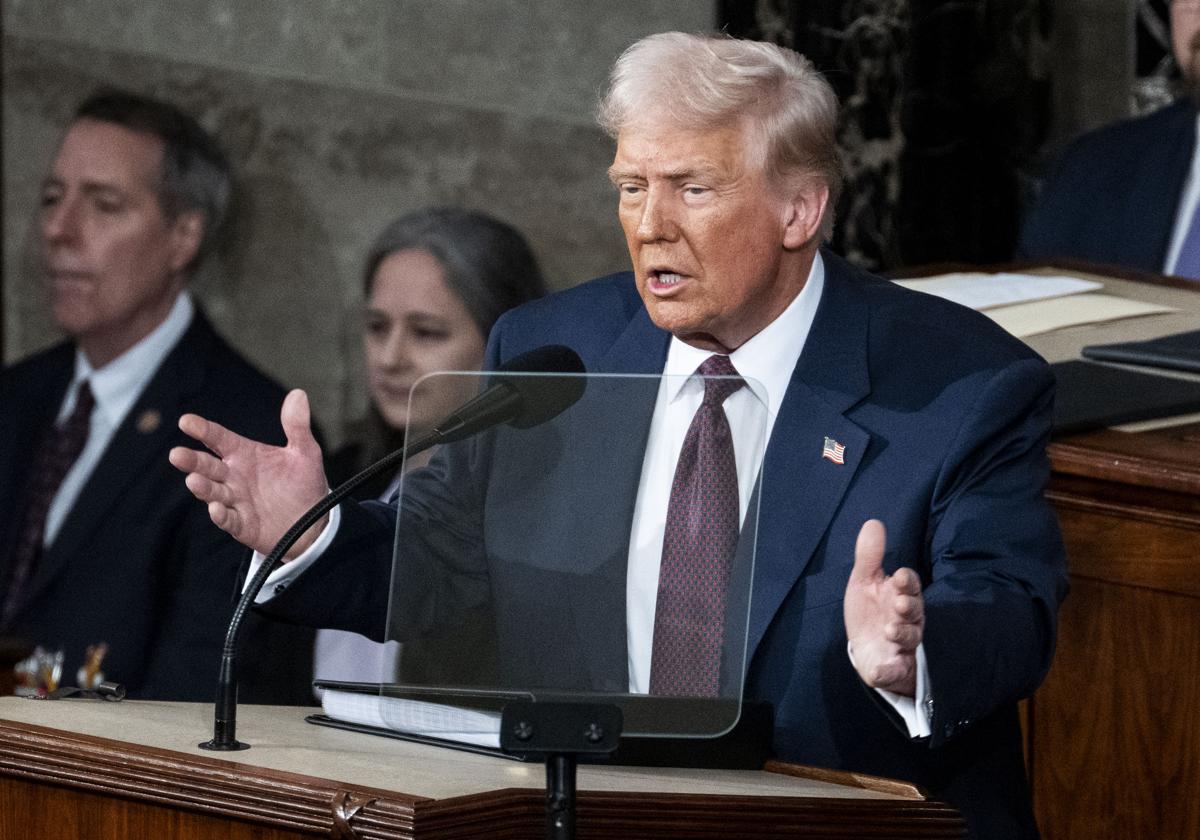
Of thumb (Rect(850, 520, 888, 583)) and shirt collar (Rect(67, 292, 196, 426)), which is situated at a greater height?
shirt collar (Rect(67, 292, 196, 426))

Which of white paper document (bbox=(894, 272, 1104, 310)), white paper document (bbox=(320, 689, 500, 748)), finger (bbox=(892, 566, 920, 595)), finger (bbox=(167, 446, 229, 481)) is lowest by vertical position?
white paper document (bbox=(320, 689, 500, 748))

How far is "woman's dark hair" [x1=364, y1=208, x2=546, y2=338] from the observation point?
4.50 meters

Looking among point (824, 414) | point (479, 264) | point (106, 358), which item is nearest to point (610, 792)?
point (824, 414)

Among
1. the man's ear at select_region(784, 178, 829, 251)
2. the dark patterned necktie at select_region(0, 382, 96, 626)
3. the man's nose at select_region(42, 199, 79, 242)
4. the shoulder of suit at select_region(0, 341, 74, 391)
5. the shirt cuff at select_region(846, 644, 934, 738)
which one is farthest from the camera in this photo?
the man's nose at select_region(42, 199, 79, 242)

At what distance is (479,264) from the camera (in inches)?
179

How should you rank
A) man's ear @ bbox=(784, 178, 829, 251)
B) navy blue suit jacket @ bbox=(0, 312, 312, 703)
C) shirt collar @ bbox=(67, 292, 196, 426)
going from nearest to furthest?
man's ear @ bbox=(784, 178, 829, 251), navy blue suit jacket @ bbox=(0, 312, 312, 703), shirt collar @ bbox=(67, 292, 196, 426)

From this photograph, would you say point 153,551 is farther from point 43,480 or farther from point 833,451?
point 833,451

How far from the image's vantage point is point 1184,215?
4.32 m

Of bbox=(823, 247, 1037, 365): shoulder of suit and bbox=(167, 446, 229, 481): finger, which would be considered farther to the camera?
bbox=(823, 247, 1037, 365): shoulder of suit

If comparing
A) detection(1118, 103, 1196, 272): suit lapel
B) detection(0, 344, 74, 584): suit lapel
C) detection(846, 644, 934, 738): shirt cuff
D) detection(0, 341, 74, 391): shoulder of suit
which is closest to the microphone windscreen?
detection(846, 644, 934, 738): shirt cuff

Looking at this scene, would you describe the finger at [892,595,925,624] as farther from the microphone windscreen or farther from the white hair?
the white hair

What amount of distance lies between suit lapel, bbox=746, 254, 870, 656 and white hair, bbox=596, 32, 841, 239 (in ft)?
0.70

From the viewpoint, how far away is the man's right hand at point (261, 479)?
232 centimetres

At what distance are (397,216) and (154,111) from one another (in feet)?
2.07
